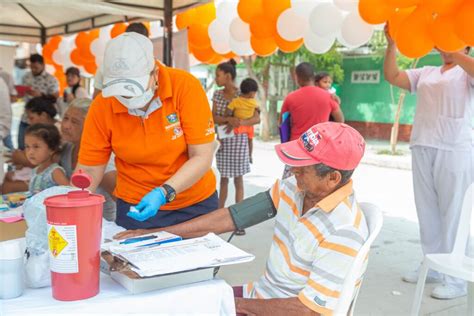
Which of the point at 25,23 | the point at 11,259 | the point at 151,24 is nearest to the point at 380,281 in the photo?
the point at 11,259

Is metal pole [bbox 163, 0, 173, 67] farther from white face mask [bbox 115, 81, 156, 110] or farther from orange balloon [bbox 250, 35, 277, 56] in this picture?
white face mask [bbox 115, 81, 156, 110]

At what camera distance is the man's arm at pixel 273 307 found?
4.35 feet

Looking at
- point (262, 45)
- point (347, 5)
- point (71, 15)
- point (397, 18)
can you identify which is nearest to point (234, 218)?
point (397, 18)

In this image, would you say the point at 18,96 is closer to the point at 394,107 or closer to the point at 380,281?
the point at 380,281

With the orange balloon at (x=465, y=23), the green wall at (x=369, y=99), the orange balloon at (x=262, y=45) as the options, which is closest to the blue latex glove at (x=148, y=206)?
the orange balloon at (x=465, y=23)

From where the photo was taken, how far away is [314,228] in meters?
1.38

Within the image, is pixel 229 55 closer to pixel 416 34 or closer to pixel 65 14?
pixel 65 14

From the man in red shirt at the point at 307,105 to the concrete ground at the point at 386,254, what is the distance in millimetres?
1012

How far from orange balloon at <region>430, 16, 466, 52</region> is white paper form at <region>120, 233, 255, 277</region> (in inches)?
84.0

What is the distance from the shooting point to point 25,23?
18.9 feet

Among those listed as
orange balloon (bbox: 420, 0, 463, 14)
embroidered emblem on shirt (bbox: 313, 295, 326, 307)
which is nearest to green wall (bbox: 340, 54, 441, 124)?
orange balloon (bbox: 420, 0, 463, 14)

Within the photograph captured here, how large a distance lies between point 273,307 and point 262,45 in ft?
12.7

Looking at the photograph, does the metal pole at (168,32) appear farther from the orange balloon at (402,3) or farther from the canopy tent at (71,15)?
the orange balloon at (402,3)

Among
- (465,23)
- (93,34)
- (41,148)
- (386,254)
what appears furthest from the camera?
(93,34)
